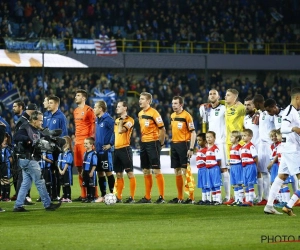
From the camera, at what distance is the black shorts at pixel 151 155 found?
18406 mm

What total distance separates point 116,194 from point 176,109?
2.34 m

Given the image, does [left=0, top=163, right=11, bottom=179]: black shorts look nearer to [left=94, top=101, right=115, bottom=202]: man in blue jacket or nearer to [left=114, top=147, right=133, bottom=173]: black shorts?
[left=94, top=101, right=115, bottom=202]: man in blue jacket

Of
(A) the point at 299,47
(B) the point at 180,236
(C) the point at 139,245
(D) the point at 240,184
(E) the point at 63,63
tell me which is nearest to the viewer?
(C) the point at 139,245

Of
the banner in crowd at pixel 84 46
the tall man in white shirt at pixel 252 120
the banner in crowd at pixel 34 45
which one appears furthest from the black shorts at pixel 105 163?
the banner in crowd at pixel 84 46

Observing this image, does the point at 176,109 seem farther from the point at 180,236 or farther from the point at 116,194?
the point at 180,236

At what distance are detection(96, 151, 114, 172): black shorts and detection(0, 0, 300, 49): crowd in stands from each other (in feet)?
71.2

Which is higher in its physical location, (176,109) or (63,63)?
(63,63)

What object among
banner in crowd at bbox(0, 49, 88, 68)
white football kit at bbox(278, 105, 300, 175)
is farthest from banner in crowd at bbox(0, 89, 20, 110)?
white football kit at bbox(278, 105, 300, 175)

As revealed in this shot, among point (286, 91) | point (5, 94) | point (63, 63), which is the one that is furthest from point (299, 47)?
point (5, 94)

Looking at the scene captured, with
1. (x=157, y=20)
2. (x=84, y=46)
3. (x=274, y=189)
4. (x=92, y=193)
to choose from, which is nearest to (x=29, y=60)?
(x=84, y=46)

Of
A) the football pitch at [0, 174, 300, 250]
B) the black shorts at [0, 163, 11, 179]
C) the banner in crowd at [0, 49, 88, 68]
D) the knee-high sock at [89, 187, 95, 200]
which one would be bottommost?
the football pitch at [0, 174, 300, 250]

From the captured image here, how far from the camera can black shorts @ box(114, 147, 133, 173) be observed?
61.2 ft

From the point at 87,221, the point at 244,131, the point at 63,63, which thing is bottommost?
the point at 87,221

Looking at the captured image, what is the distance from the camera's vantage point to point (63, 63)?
40.9 m
